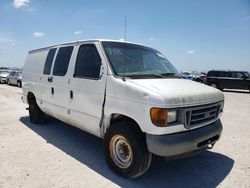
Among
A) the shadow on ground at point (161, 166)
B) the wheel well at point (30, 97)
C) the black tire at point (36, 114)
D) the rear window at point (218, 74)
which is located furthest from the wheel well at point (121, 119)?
the rear window at point (218, 74)

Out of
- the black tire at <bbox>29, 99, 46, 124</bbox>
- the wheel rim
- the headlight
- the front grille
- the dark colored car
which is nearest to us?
the headlight

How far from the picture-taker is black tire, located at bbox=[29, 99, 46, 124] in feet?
22.1

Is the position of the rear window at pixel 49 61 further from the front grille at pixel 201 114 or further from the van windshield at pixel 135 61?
the front grille at pixel 201 114

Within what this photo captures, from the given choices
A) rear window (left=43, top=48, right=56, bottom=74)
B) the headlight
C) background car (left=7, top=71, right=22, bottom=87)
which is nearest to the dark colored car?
background car (left=7, top=71, right=22, bottom=87)

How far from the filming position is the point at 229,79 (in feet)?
68.6

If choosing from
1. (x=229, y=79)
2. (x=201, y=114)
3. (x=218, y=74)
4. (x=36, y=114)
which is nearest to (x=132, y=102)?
(x=201, y=114)

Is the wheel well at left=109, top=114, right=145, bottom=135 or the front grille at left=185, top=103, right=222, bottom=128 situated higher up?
the front grille at left=185, top=103, right=222, bottom=128

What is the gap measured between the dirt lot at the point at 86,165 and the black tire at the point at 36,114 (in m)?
0.75

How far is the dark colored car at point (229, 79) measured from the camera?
20.6m

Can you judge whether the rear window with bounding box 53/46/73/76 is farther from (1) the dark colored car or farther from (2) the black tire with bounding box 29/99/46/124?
(1) the dark colored car

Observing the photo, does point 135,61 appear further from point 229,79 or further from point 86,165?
point 229,79

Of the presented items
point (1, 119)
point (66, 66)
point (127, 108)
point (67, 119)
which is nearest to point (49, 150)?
point (67, 119)

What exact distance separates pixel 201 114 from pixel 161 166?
1.30m

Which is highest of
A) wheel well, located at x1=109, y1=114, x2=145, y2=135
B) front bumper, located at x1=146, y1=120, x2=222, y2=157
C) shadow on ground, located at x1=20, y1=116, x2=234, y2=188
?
wheel well, located at x1=109, y1=114, x2=145, y2=135
